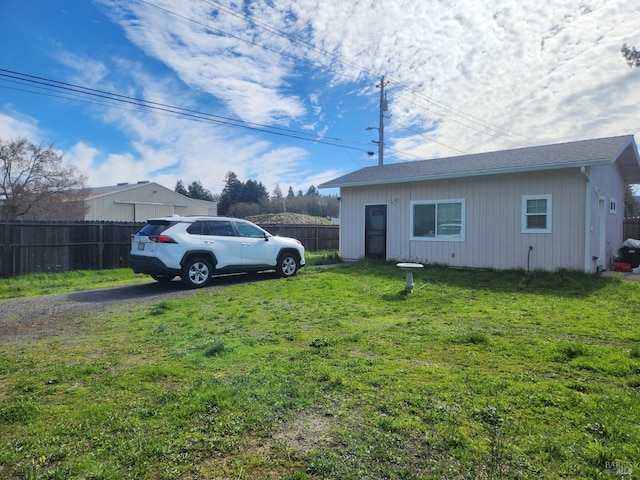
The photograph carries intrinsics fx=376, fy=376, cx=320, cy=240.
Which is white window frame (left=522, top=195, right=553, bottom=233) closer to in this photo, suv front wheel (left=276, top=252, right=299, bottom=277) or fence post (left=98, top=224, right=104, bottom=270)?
suv front wheel (left=276, top=252, right=299, bottom=277)

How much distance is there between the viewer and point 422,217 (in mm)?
11594

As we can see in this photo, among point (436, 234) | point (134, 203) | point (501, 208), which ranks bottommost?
point (436, 234)

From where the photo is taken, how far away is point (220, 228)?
8.88 m

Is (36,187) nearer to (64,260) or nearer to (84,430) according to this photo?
(64,260)

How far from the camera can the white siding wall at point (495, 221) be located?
897 cm

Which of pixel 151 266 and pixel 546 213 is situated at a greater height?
pixel 546 213

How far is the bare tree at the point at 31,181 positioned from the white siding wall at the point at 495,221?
19.9 metres

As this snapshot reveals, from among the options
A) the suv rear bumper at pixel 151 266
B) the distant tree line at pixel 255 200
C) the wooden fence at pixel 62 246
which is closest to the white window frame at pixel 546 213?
Answer: the suv rear bumper at pixel 151 266

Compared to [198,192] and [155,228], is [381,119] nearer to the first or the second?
[155,228]

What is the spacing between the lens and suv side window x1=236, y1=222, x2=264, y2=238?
9228 mm

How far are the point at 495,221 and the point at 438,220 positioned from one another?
1631mm

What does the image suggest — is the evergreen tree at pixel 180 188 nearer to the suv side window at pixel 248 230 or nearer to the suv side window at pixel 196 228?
the suv side window at pixel 248 230

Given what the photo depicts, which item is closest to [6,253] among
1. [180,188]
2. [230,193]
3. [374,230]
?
[374,230]

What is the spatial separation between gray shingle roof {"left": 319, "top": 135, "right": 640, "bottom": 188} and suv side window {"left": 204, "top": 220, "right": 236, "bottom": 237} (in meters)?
5.26
